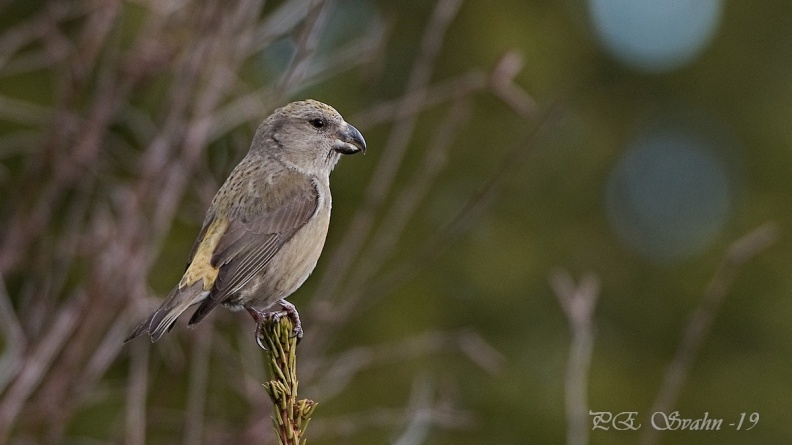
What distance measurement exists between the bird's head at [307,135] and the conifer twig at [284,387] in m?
1.60

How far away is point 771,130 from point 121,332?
12.7 m

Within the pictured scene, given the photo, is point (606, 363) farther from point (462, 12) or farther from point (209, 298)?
point (209, 298)

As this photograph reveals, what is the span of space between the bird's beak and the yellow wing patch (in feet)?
2.52

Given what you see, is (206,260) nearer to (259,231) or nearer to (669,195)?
(259,231)

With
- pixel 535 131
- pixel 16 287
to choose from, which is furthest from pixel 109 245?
pixel 16 287

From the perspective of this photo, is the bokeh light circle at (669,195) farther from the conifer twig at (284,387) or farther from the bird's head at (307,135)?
the conifer twig at (284,387)

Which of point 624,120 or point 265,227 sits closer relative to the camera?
point 265,227

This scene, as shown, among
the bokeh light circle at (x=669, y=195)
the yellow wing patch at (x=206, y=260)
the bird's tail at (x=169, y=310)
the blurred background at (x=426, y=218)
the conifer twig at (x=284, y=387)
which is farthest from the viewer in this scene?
the bokeh light circle at (x=669, y=195)

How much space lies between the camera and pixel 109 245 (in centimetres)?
556

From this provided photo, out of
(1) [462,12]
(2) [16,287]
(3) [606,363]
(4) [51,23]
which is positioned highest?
(1) [462,12]

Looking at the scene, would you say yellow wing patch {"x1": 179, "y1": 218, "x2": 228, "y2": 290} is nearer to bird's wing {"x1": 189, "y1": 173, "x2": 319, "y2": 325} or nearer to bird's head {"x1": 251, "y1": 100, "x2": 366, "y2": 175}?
bird's wing {"x1": 189, "y1": 173, "x2": 319, "y2": 325}

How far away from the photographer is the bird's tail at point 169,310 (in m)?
4.14

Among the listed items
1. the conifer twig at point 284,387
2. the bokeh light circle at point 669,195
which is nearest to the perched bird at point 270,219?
the conifer twig at point 284,387

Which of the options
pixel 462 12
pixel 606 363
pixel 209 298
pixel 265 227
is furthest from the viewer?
pixel 462 12
